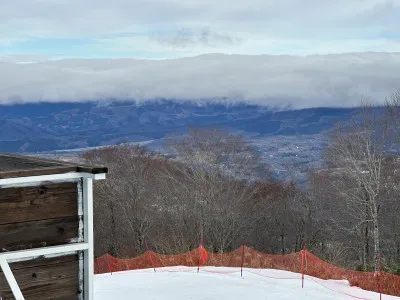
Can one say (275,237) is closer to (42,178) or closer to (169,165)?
(169,165)

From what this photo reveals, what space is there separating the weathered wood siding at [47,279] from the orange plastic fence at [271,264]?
12.4 m

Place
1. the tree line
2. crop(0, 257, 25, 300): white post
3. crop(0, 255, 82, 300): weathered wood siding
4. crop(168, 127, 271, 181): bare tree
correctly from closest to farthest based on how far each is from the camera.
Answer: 1. crop(0, 257, 25, 300): white post
2. crop(0, 255, 82, 300): weathered wood siding
3. the tree line
4. crop(168, 127, 271, 181): bare tree

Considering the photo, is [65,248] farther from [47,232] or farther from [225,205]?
[225,205]

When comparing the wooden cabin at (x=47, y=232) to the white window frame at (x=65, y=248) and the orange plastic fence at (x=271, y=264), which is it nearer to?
the white window frame at (x=65, y=248)

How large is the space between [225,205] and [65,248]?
36.1m

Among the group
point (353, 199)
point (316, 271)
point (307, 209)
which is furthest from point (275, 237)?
point (316, 271)

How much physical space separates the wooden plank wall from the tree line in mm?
31056

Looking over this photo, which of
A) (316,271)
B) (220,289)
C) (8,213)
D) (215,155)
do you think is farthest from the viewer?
(215,155)

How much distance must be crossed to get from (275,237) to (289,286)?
30560mm

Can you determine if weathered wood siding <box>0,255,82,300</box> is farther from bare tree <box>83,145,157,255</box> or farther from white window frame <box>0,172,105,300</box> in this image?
A: bare tree <box>83,145,157,255</box>

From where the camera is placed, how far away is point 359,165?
101ft

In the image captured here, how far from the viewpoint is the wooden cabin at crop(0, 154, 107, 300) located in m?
5.09

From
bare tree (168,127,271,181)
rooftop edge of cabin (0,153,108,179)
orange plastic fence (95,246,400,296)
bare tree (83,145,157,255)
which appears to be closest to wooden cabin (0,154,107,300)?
rooftop edge of cabin (0,153,108,179)

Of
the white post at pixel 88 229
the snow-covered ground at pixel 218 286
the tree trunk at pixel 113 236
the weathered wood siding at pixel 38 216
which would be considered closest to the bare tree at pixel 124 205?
the tree trunk at pixel 113 236
